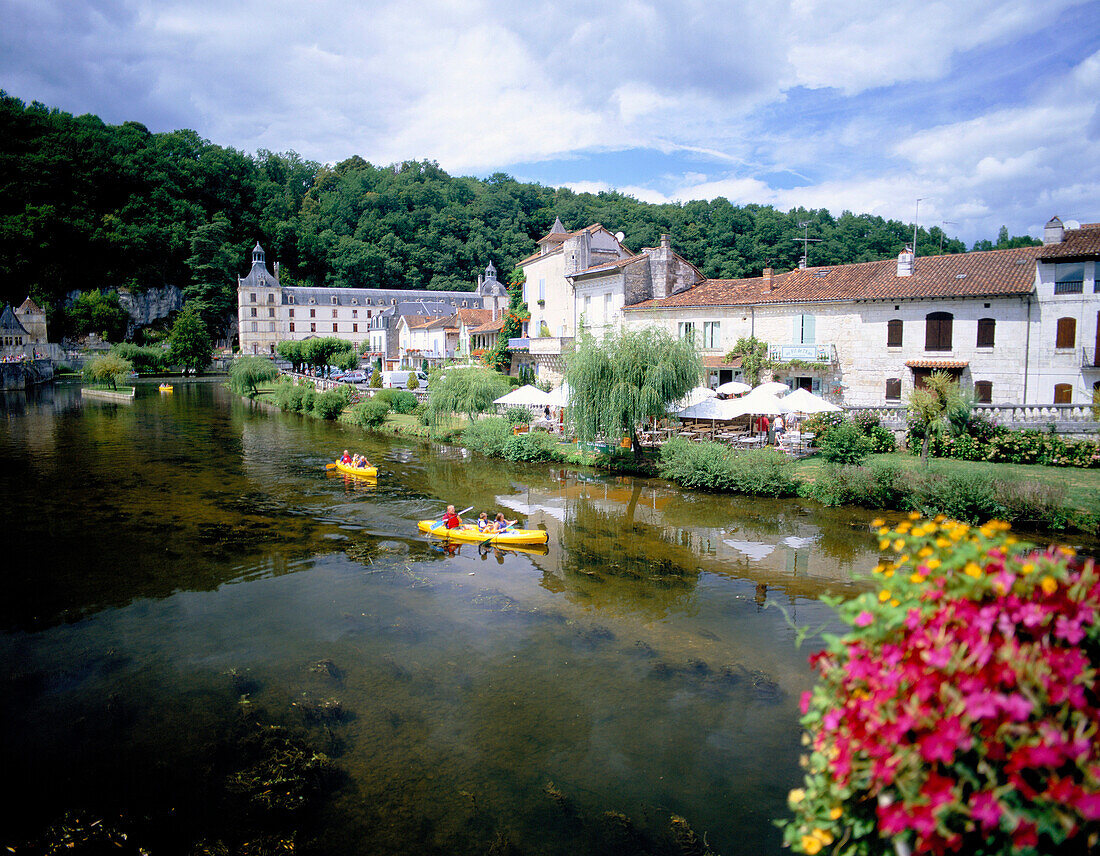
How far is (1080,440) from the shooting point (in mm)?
19047

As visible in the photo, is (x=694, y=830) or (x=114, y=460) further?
(x=114, y=460)

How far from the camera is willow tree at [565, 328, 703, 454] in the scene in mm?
22000

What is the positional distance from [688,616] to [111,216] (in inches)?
3813

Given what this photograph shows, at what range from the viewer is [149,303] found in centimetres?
8431

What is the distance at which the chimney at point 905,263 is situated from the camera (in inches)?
1069

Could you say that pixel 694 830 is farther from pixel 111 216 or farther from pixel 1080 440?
pixel 111 216

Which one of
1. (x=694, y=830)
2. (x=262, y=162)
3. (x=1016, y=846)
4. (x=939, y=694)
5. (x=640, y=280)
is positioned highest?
(x=262, y=162)

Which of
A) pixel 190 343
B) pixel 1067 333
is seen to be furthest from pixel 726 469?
pixel 190 343

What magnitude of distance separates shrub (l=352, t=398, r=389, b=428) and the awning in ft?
84.7

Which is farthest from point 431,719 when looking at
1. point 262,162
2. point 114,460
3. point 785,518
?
point 262,162

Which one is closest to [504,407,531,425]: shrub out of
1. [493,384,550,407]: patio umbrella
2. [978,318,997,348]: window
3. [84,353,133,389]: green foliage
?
[493,384,550,407]: patio umbrella

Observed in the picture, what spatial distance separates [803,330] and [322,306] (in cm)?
7815

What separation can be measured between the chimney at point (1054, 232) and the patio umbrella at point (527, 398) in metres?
19.8

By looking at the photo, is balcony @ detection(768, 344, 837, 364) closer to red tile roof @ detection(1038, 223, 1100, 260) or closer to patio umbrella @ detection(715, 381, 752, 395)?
patio umbrella @ detection(715, 381, 752, 395)
